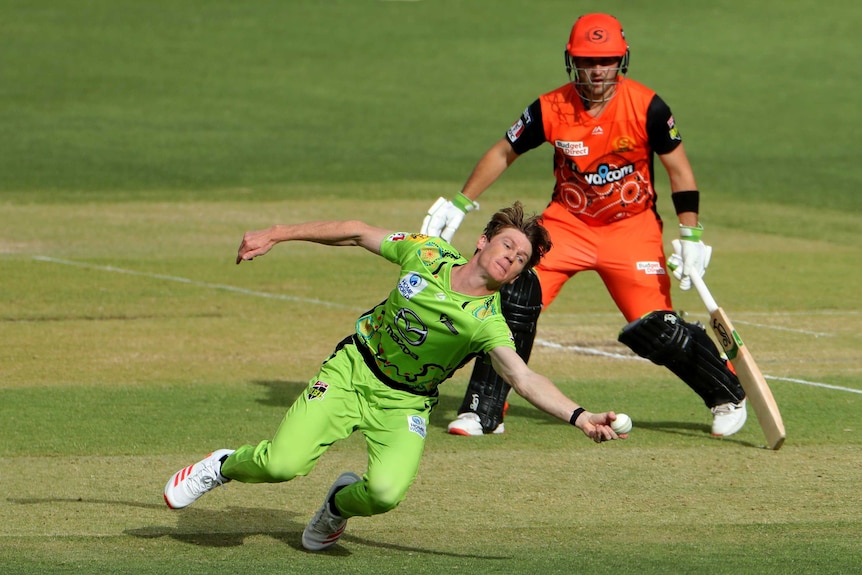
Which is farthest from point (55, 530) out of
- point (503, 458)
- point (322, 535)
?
point (503, 458)

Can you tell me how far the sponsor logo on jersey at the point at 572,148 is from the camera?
31.2 ft

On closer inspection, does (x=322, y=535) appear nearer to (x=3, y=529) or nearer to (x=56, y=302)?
(x=3, y=529)

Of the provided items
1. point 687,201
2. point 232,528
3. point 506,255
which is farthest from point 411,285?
point 687,201

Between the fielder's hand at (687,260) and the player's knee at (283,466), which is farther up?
the fielder's hand at (687,260)

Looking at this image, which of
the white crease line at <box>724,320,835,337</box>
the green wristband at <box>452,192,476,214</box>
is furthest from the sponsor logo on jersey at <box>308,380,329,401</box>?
the white crease line at <box>724,320,835,337</box>

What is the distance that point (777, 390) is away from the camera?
34.6 ft

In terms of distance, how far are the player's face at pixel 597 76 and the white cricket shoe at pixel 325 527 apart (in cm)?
362

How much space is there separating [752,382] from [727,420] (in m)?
0.46

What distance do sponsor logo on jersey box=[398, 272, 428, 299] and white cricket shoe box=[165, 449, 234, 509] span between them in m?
1.22

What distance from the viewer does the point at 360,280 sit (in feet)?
48.9

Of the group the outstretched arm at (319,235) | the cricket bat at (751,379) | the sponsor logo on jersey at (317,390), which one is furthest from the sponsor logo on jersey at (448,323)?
the cricket bat at (751,379)

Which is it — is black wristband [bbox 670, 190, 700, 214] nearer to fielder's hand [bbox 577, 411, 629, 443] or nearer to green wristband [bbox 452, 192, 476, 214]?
green wristband [bbox 452, 192, 476, 214]

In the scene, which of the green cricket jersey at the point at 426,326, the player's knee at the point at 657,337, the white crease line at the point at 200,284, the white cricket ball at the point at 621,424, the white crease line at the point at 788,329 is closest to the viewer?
the white cricket ball at the point at 621,424

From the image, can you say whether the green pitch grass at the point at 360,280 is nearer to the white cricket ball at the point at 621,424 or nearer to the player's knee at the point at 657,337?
the player's knee at the point at 657,337
